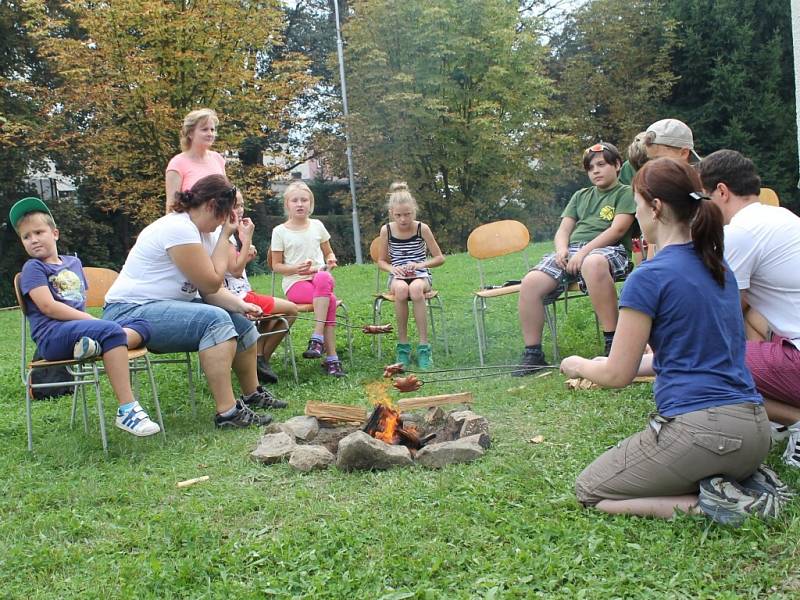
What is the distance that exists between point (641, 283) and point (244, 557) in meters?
1.63

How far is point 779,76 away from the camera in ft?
64.4

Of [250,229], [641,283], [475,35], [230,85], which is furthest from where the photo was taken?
[475,35]

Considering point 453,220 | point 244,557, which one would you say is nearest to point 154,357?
point 244,557

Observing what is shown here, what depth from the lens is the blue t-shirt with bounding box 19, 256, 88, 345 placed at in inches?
161

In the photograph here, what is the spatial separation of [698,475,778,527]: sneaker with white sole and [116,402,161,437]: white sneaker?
2.66m

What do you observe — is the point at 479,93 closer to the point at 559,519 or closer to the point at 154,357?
the point at 154,357

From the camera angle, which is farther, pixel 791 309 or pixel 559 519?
pixel 791 309

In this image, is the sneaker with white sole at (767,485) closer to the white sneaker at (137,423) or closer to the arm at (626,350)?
the arm at (626,350)

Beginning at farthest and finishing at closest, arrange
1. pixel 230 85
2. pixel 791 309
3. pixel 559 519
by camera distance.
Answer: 1. pixel 230 85
2. pixel 791 309
3. pixel 559 519

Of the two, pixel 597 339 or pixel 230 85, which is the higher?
pixel 230 85

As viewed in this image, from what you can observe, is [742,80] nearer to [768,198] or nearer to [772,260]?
[768,198]

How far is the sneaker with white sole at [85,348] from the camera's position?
3902 millimetres

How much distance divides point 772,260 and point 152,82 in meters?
12.9

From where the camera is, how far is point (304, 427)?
13.0 ft
